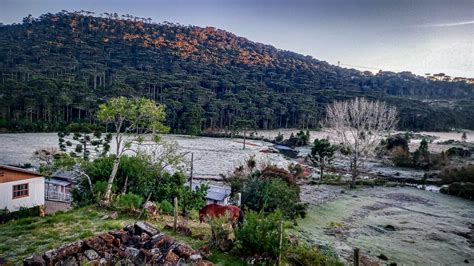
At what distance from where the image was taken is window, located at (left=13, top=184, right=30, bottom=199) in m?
16.1

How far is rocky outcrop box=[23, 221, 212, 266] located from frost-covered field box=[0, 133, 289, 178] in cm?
1655

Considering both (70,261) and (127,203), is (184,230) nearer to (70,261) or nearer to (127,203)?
(127,203)

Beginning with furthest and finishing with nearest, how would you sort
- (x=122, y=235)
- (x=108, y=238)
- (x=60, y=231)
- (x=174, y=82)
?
(x=174, y=82)
(x=60, y=231)
(x=122, y=235)
(x=108, y=238)

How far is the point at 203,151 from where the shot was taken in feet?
130

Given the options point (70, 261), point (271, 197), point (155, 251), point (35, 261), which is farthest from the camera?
point (271, 197)

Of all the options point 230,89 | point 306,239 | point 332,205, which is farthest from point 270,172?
point 230,89

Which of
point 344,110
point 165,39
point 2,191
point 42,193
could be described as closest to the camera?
point 2,191

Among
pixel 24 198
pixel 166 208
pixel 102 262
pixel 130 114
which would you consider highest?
pixel 130 114

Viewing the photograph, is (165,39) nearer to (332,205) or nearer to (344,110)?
(344,110)

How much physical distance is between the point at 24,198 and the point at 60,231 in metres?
9.04

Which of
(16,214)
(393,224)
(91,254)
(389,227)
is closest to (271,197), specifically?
(389,227)

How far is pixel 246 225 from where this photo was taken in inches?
298

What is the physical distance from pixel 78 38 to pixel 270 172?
102639 mm

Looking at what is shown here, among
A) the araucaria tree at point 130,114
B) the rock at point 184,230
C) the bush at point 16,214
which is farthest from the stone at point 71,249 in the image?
the bush at point 16,214
